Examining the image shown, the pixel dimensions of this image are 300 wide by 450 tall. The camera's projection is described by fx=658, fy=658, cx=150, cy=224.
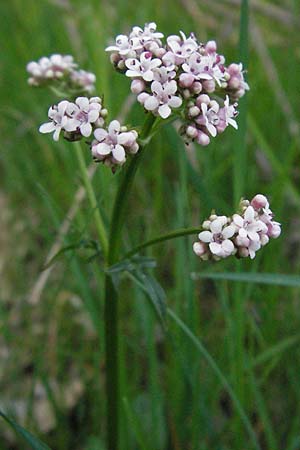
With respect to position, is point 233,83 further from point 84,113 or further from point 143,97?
point 84,113

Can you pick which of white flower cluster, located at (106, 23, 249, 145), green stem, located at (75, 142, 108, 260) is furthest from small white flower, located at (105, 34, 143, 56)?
green stem, located at (75, 142, 108, 260)

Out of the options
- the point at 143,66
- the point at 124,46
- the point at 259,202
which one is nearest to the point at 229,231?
the point at 259,202

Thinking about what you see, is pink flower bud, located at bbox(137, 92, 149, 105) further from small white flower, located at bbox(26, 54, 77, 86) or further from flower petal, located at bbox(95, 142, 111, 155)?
small white flower, located at bbox(26, 54, 77, 86)

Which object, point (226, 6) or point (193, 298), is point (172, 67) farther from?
point (226, 6)

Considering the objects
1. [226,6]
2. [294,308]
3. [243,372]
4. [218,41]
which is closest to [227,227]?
[243,372]

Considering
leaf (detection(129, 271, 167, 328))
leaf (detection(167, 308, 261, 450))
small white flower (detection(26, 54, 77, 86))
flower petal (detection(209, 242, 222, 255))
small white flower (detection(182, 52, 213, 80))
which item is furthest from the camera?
small white flower (detection(26, 54, 77, 86))

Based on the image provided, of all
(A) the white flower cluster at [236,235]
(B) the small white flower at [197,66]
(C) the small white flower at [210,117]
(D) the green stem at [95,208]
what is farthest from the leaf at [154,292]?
(B) the small white flower at [197,66]

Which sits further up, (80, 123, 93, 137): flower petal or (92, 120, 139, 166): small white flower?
(80, 123, 93, 137): flower petal
